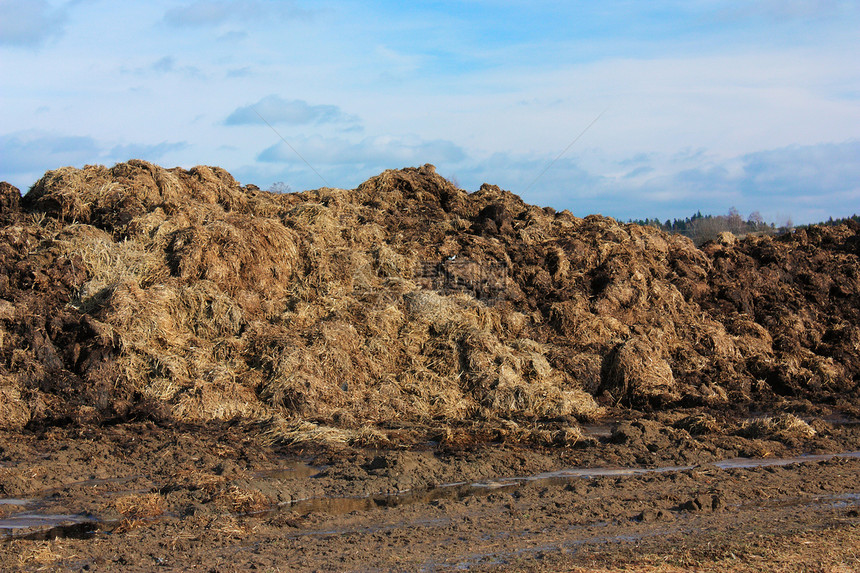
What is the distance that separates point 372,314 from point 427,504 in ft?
17.9

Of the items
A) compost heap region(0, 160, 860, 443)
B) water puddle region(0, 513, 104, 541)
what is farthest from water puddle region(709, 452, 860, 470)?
water puddle region(0, 513, 104, 541)

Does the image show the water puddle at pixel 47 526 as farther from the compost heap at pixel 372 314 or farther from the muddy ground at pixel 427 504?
the compost heap at pixel 372 314

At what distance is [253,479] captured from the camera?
8.43 meters

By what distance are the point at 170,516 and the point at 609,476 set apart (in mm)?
4791

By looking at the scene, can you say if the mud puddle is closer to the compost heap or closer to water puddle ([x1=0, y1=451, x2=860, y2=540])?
water puddle ([x1=0, y1=451, x2=860, y2=540])

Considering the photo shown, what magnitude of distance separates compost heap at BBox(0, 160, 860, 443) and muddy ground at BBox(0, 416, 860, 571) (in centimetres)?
122

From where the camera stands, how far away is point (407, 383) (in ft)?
39.4

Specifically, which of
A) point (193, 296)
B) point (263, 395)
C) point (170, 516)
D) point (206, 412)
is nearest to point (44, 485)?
point (170, 516)

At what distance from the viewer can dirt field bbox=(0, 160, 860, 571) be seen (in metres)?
6.92

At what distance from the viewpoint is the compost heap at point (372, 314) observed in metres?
11.3

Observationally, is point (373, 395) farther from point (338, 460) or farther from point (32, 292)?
point (32, 292)

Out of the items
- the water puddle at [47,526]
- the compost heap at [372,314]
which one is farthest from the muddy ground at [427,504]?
the compost heap at [372,314]

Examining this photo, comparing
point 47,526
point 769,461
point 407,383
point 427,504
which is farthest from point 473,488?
point 47,526

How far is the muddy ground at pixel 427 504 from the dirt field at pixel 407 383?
4cm
